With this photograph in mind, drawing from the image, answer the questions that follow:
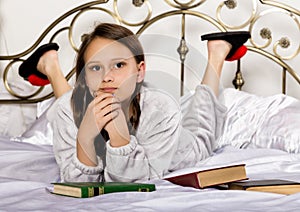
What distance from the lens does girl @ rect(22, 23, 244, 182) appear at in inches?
52.7

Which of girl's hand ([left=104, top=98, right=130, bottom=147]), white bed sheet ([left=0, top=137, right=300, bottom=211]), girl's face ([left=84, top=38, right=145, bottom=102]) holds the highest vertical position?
girl's face ([left=84, top=38, right=145, bottom=102])

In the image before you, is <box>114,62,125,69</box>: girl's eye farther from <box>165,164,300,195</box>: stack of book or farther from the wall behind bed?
the wall behind bed

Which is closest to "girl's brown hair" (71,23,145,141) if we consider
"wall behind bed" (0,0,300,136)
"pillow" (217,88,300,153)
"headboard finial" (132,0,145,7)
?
"pillow" (217,88,300,153)

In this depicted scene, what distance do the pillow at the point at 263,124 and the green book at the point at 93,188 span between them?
27.6 inches

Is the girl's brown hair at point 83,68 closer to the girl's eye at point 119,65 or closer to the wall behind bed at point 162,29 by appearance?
the girl's eye at point 119,65

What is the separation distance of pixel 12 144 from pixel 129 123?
68 centimetres

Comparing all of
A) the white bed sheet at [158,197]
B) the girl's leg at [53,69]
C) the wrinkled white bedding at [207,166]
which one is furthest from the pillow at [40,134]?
the white bed sheet at [158,197]

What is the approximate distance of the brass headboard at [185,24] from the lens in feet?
7.45

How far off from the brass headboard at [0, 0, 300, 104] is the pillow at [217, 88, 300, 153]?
0.34 metres

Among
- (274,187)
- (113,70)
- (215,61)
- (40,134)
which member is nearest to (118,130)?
(113,70)

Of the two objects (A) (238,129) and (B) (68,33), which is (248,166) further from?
(B) (68,33)

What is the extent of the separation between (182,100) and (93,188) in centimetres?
47

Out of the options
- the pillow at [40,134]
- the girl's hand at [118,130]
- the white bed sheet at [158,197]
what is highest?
the girl's hand at [118,130]

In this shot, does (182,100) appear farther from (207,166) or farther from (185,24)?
(185,24)
